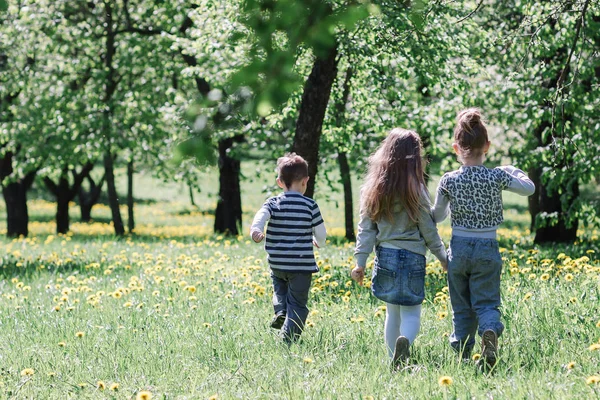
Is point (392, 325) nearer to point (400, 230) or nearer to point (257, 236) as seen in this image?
point (400, 230)

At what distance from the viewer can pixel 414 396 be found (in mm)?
3619

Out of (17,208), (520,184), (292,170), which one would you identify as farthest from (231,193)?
(520,184)

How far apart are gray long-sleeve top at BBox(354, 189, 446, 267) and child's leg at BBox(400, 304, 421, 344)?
1.22 feet

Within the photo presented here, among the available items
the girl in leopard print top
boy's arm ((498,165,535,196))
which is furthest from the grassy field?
boy's arm ((498,165,535,196))

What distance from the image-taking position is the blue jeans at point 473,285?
434 cm

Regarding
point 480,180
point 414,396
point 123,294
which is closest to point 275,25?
point 414,396

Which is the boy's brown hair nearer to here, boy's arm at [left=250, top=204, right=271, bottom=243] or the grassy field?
boy's arm at [left=250, top=204, right=271, bottom=243]

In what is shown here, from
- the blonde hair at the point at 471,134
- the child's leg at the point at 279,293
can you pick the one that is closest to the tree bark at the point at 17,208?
the child's leg at the point at 279,293

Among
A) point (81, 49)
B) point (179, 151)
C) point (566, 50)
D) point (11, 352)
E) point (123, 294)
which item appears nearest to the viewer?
point (179, 151)

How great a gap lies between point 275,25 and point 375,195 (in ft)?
8.20

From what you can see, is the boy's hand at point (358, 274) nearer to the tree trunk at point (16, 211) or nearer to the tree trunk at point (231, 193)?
the tree trunk at point (231, 193)

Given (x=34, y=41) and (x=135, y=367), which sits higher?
(x=34, y=41)

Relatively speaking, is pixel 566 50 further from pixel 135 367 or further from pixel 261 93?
pixel 261 93

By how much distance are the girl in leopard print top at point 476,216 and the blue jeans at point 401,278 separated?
226mm
